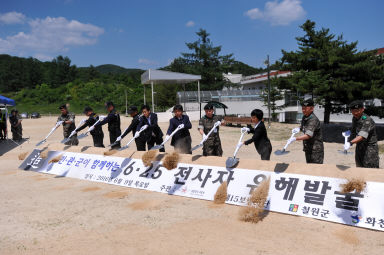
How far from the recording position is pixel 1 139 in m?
16.5

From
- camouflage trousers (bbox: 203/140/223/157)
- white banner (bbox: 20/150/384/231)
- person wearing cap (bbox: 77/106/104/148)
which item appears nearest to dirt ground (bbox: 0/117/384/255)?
white banner (bbox: 20/150/384/231)

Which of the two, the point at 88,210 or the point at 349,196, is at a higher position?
the point at 349,196

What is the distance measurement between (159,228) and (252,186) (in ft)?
5.02

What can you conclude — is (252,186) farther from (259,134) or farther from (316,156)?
(316,156)

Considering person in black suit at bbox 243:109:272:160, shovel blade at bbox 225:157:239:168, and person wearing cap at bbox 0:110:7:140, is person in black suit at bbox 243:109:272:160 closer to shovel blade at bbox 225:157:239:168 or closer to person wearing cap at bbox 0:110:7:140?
shovel blade at bbox 225:157:239:168

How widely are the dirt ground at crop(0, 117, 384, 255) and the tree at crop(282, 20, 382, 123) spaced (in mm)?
14110

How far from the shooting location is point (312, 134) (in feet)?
14.3

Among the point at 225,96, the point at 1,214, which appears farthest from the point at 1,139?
the point at 225,96

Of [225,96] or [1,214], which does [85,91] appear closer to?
[225,96]

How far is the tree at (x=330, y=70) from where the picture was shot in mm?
16469

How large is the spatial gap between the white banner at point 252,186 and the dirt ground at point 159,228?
12 centimetres

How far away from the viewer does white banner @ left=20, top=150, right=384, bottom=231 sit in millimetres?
3709

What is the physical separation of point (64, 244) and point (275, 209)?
281cm

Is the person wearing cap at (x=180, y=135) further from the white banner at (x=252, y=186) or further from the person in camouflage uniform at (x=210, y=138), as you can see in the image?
the white banner at (x=252, y=186)
